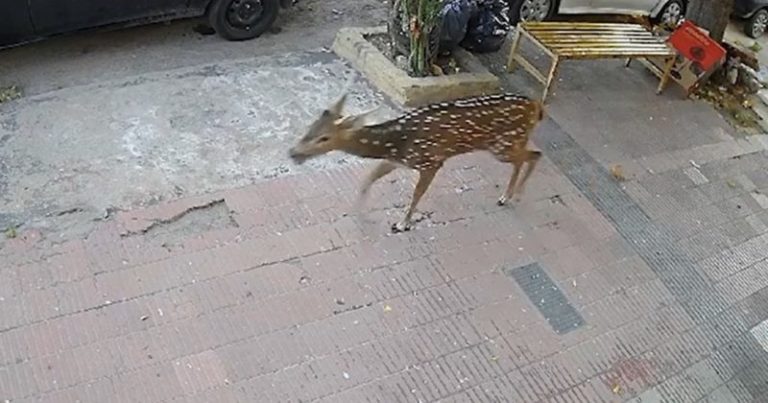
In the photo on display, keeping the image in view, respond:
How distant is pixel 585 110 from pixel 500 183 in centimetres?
171

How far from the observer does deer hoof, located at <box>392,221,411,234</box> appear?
17.0ft

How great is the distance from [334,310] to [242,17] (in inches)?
147

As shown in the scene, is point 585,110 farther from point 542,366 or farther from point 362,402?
point 362,402

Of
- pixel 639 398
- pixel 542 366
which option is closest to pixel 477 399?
pixel 542 366

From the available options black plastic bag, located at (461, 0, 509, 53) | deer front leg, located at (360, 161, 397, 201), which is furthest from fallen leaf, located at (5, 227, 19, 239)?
black plastic bag, located at (461, 0, 509, 53)

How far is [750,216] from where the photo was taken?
6328mm

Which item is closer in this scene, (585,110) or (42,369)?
(42,369)

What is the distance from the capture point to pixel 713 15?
8.12 meters

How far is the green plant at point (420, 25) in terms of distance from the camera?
6355 mm

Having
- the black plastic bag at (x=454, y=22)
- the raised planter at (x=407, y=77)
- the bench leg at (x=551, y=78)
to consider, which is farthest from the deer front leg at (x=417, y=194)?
the bench leg at (x=551, y=78)

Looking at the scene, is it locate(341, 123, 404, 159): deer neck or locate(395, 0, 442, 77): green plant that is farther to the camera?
locate(395, 0, 442, 77): green plant

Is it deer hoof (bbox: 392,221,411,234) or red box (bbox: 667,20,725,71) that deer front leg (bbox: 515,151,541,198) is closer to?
deer hoof (bbox: 392,221,411,234)

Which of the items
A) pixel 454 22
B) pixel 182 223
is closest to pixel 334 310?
pixel 182 223

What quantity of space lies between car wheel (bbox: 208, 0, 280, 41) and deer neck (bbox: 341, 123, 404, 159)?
10.2 feet
